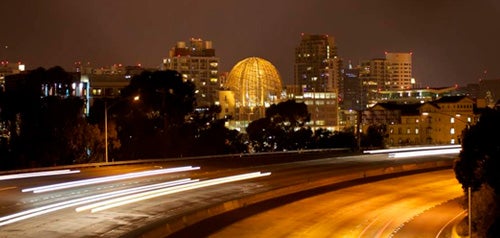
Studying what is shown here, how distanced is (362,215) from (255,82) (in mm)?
104335

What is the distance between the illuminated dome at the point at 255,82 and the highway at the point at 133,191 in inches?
3031

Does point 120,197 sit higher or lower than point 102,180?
lower

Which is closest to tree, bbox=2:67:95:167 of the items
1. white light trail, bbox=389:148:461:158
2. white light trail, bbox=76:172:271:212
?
white light trail, bbox=76:172:271:212

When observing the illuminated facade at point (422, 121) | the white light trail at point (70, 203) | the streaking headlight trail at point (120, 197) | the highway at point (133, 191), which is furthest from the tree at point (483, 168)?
the illuminated facade at point (422, 121)

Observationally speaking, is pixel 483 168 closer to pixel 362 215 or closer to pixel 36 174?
pixel 362 215

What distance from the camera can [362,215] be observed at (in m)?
33.6

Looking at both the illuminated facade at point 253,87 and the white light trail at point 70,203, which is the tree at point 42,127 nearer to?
the white light trail at point 70,203

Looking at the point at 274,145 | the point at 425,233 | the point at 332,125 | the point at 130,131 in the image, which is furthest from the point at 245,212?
the point at 332,125

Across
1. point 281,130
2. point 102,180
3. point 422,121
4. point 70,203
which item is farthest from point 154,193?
→ point 422,121

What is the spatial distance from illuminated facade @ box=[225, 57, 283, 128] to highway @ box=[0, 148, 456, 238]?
77.3 m

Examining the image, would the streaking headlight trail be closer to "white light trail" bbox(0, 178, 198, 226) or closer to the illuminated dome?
"white light trail" bbox(0, 178, 198, 226)

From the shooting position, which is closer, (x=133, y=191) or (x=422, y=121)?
(x=133, y=191)

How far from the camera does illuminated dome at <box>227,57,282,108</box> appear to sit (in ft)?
440

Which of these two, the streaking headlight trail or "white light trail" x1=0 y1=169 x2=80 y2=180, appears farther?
"white light trail" x1=0 y1=169 x2=80 y2=180
